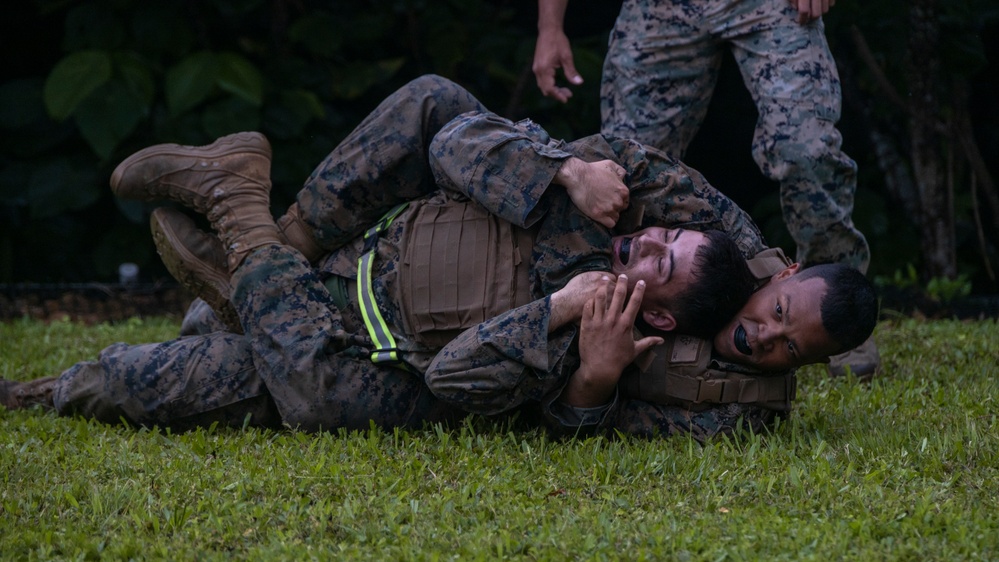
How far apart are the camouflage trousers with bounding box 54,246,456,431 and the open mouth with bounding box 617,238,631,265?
67 centimetres

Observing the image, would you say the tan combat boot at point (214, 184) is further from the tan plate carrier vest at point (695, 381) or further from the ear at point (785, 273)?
the ear at point (785, 273)

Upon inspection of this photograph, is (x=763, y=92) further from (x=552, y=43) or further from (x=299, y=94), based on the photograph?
(x=299, y=94)

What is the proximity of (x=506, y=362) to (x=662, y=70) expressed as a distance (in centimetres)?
150

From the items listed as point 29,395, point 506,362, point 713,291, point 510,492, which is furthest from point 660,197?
point 29,395

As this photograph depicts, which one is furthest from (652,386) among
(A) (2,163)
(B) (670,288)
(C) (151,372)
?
(A) (2,163)

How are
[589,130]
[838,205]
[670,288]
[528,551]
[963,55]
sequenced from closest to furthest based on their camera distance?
[528,551], [670,288], [838,205], [963,55], [589,130]

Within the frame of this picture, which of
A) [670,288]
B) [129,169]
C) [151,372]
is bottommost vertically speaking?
[151,372]

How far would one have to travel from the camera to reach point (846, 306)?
2850 millimetres

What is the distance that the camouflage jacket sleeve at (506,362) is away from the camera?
288cm

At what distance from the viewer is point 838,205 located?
3.62m

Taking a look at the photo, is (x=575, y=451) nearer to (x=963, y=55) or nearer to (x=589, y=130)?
(x=589, y=130)

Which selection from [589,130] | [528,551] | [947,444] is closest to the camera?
[528,551]

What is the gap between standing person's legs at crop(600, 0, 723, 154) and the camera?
151 inches

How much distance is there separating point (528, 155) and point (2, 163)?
431 centimetres
